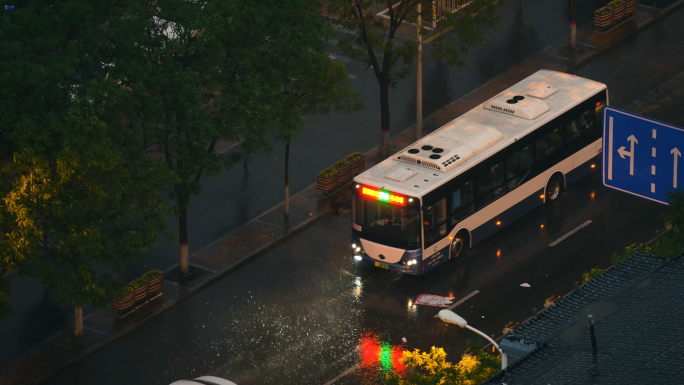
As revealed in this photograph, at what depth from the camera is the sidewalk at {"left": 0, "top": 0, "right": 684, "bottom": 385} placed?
3297cm

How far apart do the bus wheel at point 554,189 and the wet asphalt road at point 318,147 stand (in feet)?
24.7

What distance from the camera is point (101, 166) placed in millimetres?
29453

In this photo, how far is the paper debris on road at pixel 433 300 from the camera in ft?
113

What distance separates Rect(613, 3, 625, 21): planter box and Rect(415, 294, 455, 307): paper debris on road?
64.1 ft

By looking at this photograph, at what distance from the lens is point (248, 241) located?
1500 inches

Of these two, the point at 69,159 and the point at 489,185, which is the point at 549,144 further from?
the point at 69,159

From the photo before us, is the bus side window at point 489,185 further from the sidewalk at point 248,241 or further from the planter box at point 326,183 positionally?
the planter box at point 326,183

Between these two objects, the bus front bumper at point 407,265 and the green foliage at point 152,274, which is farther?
the green foliage at point 152,274

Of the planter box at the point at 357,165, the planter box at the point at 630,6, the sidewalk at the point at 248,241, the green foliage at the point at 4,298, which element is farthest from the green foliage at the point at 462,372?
the planter box at the point at 630,6

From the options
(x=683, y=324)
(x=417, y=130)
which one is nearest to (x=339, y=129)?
(x=417, y=130)

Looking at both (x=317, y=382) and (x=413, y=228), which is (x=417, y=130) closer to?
(x=413, y=228)

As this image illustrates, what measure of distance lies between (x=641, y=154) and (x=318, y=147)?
1075 inches

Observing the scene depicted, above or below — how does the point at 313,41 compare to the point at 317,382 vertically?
above

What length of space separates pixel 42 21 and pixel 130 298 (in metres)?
8.52
